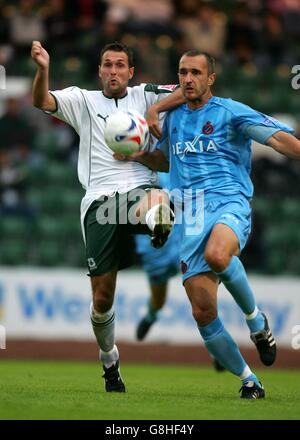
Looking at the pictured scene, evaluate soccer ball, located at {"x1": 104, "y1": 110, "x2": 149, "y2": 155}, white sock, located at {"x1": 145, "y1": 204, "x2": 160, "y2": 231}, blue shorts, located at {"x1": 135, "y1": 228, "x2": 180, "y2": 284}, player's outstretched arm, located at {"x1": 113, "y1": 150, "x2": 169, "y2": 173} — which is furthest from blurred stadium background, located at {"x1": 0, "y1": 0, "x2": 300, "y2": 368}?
soccer ball, located at {"x1": 104, "y1": 110, "x2": 149, "y2": 155}

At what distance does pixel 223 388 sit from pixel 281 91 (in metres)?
8.71

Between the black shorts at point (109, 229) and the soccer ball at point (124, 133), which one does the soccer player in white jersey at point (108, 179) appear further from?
the soccer ball at point (124, 133)

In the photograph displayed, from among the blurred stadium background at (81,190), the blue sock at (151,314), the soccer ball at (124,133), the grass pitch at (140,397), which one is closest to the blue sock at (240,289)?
the grass pitch at (140,397)

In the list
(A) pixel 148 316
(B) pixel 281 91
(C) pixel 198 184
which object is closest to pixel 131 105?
(C) pixel 198 184

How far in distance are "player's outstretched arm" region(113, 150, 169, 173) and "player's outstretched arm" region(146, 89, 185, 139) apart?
180 mm

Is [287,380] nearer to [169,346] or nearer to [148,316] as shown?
[148,316]

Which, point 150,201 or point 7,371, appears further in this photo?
point 7,371

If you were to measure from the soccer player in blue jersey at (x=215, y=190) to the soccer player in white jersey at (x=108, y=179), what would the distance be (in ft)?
0.79

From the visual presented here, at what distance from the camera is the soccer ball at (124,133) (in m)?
7.53

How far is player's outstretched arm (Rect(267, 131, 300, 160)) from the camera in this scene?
7.56 metres

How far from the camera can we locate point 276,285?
1481 centimetres

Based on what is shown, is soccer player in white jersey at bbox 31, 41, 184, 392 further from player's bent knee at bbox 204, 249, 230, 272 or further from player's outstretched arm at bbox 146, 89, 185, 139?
player's bent knee at bbox 204, 249, 230, 272

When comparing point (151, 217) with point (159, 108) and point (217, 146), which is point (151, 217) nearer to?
point (217, 146)

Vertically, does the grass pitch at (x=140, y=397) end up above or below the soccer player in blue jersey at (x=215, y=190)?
below
